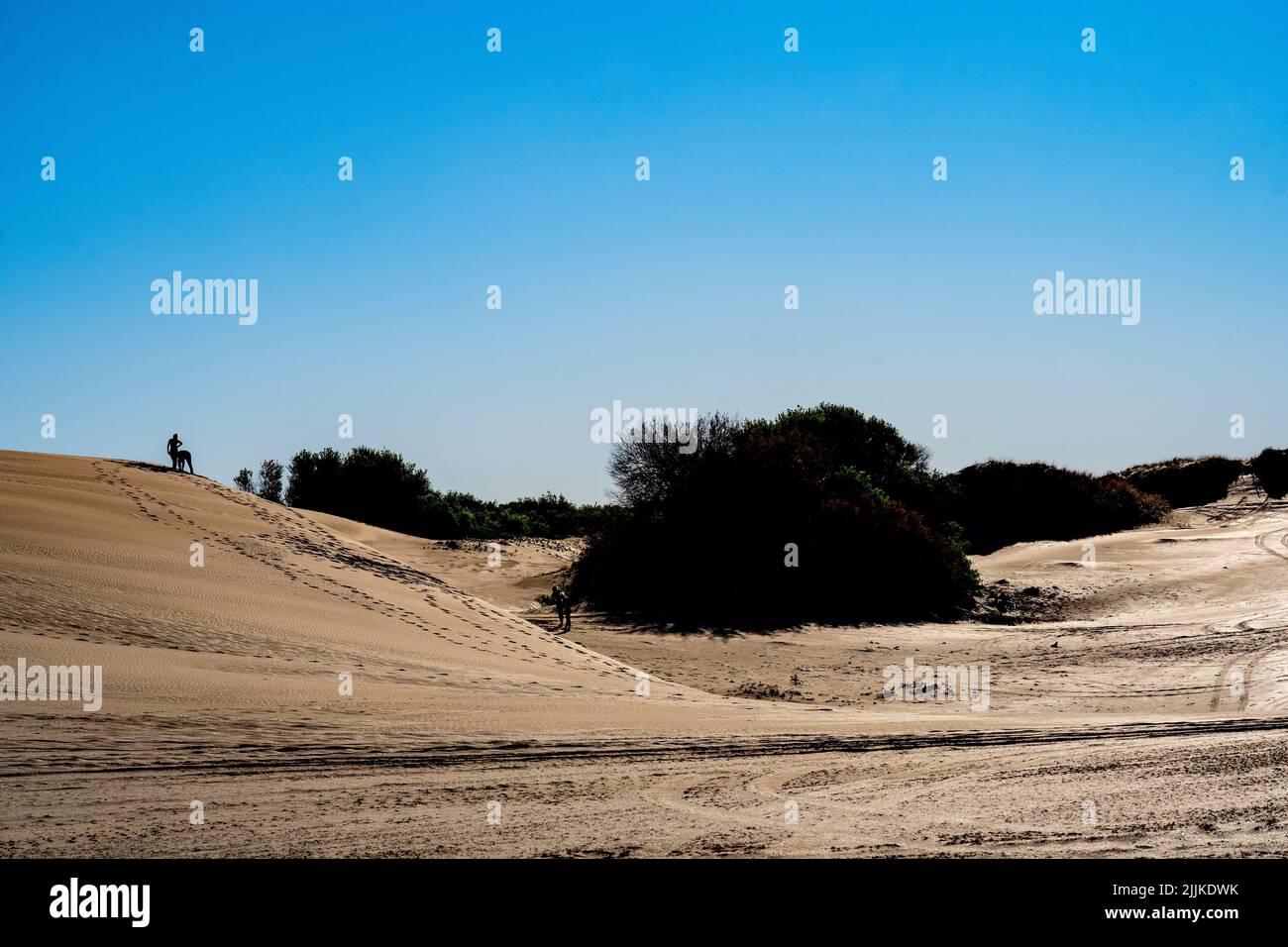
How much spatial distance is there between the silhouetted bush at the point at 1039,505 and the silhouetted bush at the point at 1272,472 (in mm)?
4386

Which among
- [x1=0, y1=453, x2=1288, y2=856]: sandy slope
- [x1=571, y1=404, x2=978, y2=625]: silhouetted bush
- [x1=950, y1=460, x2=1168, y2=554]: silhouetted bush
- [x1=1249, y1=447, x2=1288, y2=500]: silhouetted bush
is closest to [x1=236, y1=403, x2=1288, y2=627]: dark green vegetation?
[x1=571, y1=404, x2=978, y2=625]: silhouetted bush

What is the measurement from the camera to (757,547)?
2491cm

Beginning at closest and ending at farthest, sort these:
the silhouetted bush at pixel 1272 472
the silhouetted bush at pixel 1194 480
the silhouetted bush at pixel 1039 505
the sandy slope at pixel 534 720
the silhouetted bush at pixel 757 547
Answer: the sandy slope at pixel 534 720 < the silhouetted bush at pixel 757 547 < the silhouetted bush at pixel 1039 505 < the silhouetted bush at pixel 1272 472 < the silhouetted bush at pixel 1194 480

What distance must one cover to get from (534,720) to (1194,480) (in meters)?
39.7

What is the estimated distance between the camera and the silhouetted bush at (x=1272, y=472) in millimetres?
38719

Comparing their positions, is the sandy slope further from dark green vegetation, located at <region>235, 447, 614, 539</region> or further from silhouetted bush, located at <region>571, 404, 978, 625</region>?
dark green vegetation, located at <region>235, 447, 614, 539</region>

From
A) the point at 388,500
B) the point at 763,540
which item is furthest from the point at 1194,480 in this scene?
the point at 388,500

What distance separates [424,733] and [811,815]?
4.03m

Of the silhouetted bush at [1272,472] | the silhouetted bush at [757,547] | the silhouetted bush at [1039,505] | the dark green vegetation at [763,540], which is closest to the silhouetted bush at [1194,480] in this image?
the silhouetted bush at [1272,472]

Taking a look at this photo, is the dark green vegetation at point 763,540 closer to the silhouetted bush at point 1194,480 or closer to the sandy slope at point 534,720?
the sandy slope at point 534,720

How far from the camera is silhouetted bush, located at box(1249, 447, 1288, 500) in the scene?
38719 mm
